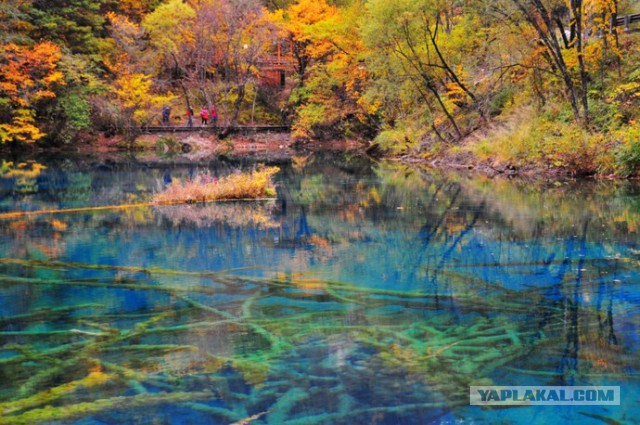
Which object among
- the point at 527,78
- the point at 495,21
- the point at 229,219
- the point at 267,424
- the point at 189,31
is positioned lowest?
the point at 267,424

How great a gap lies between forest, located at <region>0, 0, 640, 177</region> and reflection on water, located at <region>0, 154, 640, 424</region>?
10087 mm

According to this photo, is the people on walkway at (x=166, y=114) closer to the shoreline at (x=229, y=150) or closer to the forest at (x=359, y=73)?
the forest at (x=359, y=73)

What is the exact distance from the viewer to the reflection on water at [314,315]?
4.74 m

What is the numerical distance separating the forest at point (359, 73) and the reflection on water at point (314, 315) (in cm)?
1009

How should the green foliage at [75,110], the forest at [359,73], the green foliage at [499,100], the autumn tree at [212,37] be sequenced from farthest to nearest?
the autumn tree at [212,37], the green foliage at [75,110], the green foliage at [499,100], the forest at [359,73]

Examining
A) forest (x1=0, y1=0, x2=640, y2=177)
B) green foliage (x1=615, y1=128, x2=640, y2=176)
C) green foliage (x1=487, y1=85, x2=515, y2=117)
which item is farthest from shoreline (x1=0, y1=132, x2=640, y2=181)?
green foliage (x1=615, y1=128, x2=640, y2=176)

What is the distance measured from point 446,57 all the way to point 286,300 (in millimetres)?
25812

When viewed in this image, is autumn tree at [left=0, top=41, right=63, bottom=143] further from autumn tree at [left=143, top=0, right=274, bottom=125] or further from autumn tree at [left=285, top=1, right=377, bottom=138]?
autumn tree at [left=285, top=1, right=377, bottom=138]

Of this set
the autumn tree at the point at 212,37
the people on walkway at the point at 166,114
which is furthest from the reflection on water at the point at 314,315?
the people on walkway at the point at 166,114

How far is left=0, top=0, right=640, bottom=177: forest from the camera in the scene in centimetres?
2273

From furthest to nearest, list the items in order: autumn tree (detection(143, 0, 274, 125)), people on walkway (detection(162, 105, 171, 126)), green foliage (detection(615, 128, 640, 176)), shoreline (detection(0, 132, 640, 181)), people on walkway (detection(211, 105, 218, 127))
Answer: people on walkway (detection(162, 105, 171, 126)), people on walkway (detection(211, 105, 218, 127)), autumn tree (detection(143, 0, 274, 125)), shoreline (detection(0, 132, 640, 181)), green foliage (detection(615, 128, 640, 176))

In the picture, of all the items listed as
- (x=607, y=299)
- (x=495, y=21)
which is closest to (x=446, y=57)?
(x=495, y=21)

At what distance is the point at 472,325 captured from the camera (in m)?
6.37

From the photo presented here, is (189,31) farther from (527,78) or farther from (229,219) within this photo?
(229,219)
